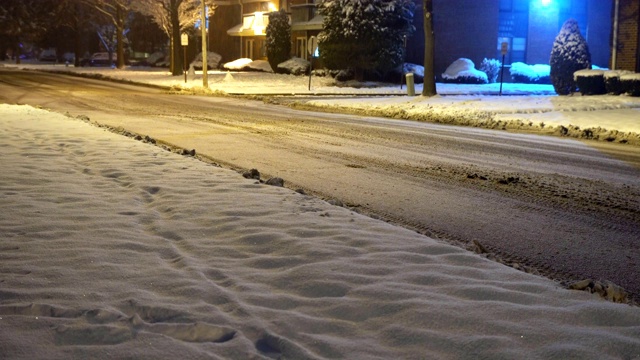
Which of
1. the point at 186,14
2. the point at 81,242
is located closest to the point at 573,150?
the point at 81,242

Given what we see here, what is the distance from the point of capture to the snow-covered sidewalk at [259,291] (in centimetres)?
413

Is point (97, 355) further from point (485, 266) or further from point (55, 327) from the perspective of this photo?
point (485, 266)

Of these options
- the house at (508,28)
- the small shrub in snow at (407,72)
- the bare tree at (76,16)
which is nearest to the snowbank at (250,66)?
the small shrub in snow at (407,72)

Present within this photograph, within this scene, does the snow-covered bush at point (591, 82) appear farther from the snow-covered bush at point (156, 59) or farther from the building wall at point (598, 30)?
the snow-covered bush at point (156, 59)

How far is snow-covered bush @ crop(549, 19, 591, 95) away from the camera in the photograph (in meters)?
29.5

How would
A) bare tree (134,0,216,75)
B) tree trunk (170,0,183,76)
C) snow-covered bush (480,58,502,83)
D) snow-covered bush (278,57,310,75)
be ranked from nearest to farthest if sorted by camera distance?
snow-covered bush (480,58,502,83), snow-covered bush (278,57,310,75), tree trunk (170,0,183,76), bare tree (134,0,216,75)

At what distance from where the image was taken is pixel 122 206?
25.4ft

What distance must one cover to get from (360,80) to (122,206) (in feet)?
113

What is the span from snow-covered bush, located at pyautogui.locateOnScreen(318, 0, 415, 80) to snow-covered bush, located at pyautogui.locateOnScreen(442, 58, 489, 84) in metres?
3.02

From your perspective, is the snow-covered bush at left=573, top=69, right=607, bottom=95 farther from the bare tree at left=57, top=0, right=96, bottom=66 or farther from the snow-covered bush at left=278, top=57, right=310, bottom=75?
the bare tree at left=57, top=0, right=96, bottom=66

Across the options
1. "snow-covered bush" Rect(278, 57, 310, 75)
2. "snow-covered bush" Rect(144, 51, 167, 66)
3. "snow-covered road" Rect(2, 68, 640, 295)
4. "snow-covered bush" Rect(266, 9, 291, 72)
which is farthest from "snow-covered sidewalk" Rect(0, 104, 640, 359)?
"snow-covered bush" Rect(144, 51, 167, 66)

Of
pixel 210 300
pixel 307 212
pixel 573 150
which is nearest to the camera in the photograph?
pixel 210 300

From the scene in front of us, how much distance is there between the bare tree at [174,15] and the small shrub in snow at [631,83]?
29.0 metres

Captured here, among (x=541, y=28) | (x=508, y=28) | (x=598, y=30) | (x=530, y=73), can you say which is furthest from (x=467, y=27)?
(x=598, y=30)
